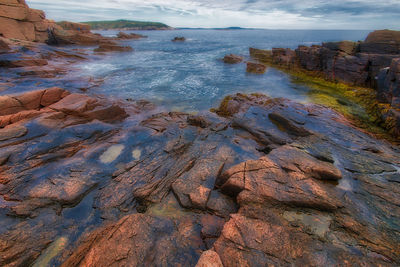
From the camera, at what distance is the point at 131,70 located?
1457 inches

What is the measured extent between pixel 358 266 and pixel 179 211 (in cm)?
588

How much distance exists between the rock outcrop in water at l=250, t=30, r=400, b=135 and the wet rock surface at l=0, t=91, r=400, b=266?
783 centimetres

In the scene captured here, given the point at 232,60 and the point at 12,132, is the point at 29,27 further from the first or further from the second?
the point at 12,132

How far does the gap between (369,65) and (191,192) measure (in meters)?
30.5

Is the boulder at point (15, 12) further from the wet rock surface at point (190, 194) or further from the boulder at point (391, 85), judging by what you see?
the boulder at point (391, 85)

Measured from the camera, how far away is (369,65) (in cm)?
2395

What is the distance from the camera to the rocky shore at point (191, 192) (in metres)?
5.54

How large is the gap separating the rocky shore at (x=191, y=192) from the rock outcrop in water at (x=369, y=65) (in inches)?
276

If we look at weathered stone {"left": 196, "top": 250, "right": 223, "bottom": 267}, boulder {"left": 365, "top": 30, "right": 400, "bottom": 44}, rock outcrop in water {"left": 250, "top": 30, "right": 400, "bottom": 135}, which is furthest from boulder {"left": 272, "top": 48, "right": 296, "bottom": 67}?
weathered stone {"left": 196, "top": 250, "right": 223, "bottom": 267}

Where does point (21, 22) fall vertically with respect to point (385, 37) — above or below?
above

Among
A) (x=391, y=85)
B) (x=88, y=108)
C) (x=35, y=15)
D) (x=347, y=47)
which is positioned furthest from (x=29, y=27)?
(x=391, y=85)

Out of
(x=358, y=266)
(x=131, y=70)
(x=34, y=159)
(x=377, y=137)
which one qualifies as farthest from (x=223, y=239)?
(x=131, y=70)

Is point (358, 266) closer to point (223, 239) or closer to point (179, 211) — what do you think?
point (223, 239)

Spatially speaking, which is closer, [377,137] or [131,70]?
[377,137]
